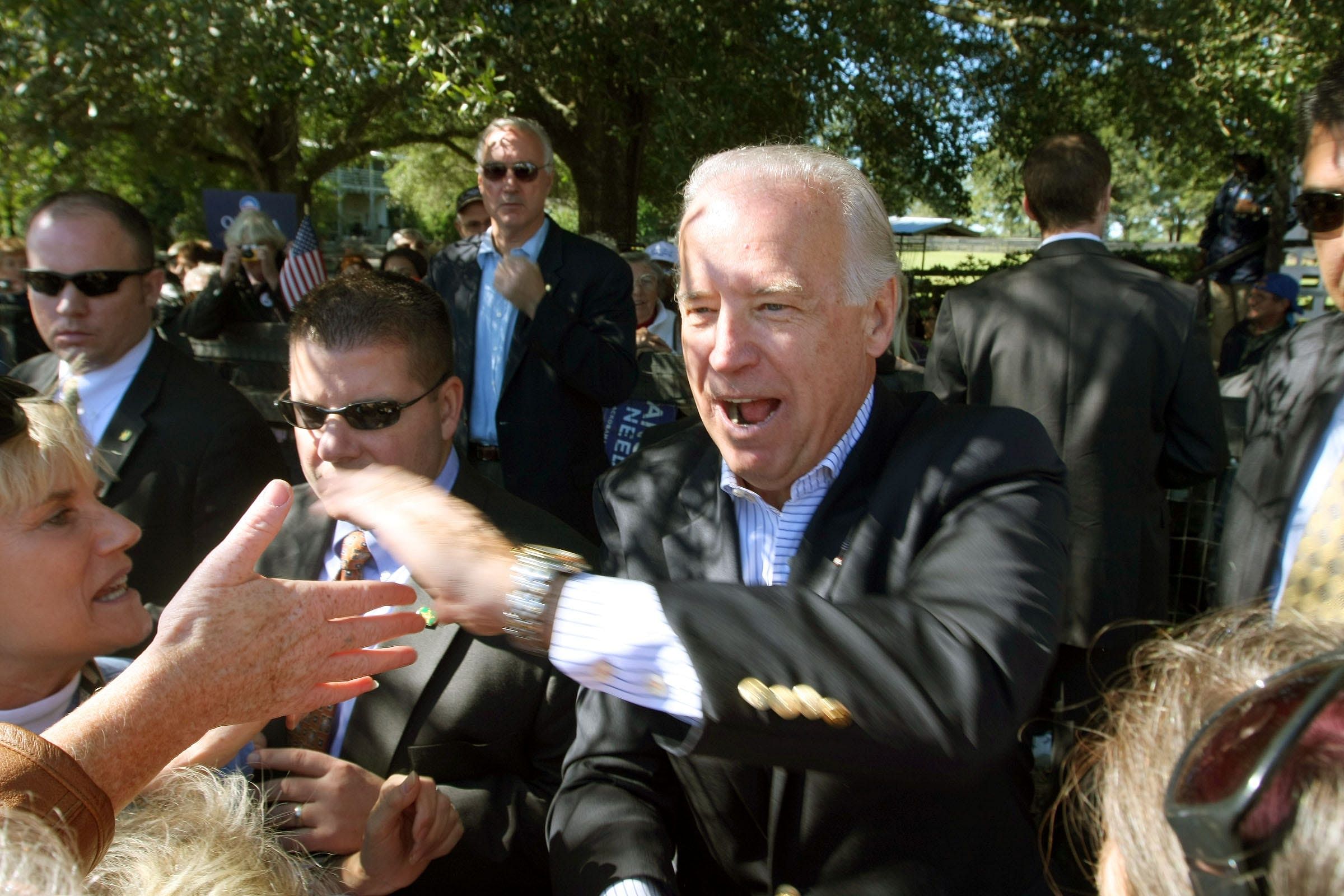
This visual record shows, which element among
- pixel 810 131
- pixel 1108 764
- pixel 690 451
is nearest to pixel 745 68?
pixel 810 131

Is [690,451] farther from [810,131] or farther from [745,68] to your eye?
[810,131]

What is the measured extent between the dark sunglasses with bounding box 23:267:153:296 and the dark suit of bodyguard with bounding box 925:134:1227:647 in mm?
3194

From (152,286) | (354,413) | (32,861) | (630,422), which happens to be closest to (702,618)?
(32,861)

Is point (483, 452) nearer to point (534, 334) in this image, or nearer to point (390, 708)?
point (534, 334)

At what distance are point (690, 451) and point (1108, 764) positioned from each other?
3.65 ft

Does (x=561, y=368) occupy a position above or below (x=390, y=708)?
above

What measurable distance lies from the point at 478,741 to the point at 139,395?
1.93m

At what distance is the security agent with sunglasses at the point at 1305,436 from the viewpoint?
202 cm

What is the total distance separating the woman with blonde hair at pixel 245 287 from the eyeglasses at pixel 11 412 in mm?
4975

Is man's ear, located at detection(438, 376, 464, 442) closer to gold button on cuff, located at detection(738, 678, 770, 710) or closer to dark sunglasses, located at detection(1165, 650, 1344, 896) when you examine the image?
gold button on cuff, located at detection(738, 678, 770, 710)

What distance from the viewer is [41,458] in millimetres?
1998

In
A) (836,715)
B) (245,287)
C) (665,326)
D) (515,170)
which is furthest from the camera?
(245,287)

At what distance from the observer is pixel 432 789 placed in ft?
6.59

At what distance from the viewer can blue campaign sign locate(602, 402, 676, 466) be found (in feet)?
16.9
